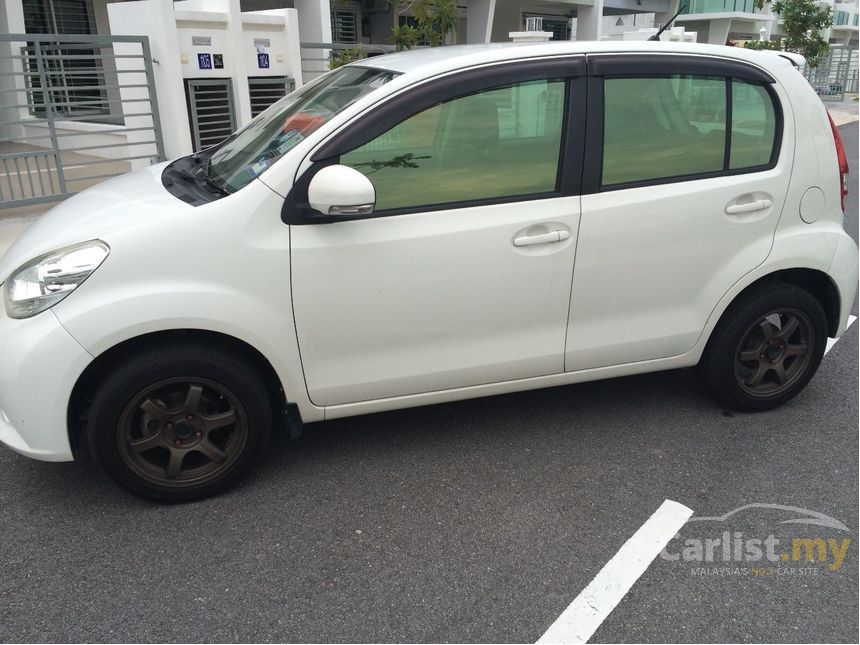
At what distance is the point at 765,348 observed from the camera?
3.70 metres

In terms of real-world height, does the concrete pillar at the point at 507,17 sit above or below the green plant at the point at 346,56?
above

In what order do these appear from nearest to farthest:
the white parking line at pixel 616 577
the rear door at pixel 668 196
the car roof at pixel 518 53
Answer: the white parking line at pixel 616 577, the car roof at pixel 518 53, the rear door at pixel 668 196

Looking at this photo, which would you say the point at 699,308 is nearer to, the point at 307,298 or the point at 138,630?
the point at 307,298

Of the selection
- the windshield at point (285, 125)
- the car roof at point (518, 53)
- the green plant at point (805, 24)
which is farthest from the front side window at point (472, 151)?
the green plant at point (805, 24)

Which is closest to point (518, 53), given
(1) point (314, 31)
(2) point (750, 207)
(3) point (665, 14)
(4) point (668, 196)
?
(4) point (668, 196)

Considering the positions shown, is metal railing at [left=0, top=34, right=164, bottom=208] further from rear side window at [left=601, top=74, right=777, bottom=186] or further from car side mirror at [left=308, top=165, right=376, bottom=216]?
rear side window at [left=601, top=74, right=777, bottom=186]

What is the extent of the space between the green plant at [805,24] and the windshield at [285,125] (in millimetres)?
29653

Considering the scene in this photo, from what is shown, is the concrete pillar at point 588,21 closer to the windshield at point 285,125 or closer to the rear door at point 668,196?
the rear door at point 668,196

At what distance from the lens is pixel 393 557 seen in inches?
106

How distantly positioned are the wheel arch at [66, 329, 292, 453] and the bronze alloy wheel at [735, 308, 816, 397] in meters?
2.33

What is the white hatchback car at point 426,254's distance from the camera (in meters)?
2.73

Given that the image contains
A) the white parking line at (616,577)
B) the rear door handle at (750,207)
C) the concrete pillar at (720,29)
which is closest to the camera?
the white parking line at (616,577)

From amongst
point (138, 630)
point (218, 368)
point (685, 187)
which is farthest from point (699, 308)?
point (138, 630)

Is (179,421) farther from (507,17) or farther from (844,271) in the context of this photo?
(507,17)
